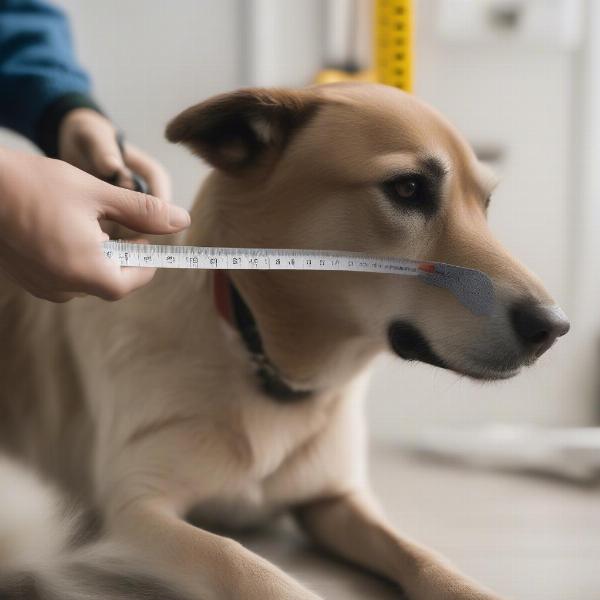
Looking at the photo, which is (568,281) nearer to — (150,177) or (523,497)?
(523,497)

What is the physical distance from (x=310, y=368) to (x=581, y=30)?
4.80 ft

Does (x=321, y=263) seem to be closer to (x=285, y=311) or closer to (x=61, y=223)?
(x=285, y=311)

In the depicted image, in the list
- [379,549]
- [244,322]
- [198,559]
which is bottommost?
[379,549]

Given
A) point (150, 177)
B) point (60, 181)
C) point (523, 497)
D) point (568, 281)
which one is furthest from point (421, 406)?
point (60, 181)

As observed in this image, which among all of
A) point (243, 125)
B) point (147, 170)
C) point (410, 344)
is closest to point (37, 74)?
point (147, 170)

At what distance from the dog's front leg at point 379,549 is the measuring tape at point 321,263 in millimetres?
316

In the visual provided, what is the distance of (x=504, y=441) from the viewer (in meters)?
1.76

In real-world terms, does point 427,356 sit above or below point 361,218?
below

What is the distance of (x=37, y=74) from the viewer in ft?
4.22

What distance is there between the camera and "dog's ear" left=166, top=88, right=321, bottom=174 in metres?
0.92

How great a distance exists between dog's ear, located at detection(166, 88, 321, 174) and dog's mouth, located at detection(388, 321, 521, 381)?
291mm

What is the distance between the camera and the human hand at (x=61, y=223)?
72 cm

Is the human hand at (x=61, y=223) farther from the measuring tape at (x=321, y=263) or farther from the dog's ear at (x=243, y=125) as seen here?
the dog's ear at (x=243, y=125)

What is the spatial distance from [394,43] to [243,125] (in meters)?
0.60
